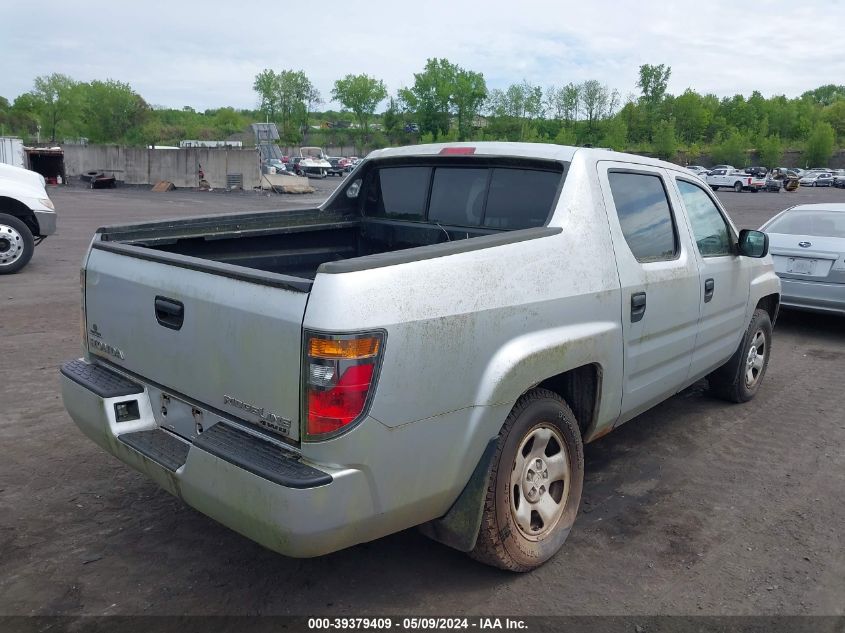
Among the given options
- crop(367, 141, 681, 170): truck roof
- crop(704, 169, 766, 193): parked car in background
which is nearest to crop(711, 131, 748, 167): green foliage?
crop(704, 169, 766, 193): parked car in background

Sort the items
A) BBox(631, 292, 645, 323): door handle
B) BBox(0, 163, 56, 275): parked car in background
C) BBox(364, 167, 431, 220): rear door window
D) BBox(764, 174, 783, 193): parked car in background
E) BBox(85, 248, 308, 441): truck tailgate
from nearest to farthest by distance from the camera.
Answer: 1. BBox(85, 248, 308, 441): truck tailgate
2. BBox(631, 292, 645, 323): door handle
3. BBox(364, 167, 431, 220): rear door window
4. BBox(0, 163, 56, 275): parked car in background
5. BBox(764, 174, 783, 193): parked car in background

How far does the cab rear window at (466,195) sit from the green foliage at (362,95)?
125m

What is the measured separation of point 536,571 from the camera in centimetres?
338

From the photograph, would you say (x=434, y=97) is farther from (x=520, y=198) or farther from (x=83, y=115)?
(x=520, y=198)

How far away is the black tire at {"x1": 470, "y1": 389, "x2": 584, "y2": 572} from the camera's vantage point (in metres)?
3.06

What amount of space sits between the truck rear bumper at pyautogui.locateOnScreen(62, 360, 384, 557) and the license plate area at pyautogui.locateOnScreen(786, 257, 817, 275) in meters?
7.31

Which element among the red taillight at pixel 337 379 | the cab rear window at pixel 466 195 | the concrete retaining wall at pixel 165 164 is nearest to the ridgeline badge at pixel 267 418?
the red taillight at pixel 337 379

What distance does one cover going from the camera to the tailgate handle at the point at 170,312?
295cm

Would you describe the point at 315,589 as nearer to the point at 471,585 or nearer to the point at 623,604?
the point at 471,585

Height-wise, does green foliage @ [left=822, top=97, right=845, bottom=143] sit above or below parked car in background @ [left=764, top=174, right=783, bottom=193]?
above

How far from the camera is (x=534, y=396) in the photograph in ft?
10.6

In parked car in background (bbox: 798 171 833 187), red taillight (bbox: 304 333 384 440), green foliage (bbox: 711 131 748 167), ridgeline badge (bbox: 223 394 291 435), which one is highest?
green foliage (bbox: 711 131 748 167)

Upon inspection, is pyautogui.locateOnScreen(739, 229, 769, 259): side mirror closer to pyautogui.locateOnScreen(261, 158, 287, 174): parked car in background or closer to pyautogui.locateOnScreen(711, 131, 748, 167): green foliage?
pyautogui.locateOnScreen(261, 158, 287, 174): parked car in background

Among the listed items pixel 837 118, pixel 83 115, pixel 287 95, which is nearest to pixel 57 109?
pixel 83 115
